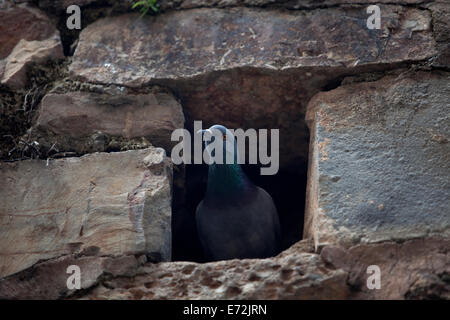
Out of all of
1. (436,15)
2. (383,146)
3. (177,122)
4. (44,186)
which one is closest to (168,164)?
(177,122)

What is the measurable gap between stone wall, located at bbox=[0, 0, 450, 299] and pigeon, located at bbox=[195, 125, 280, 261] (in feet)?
0.69

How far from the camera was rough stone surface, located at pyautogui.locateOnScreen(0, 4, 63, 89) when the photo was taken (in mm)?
3115

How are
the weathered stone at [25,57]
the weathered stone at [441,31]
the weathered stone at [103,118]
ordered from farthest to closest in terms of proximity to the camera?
the weathered stone at [25,57] → the weathered stone at [103,118] → the weathered stone at [441,31]

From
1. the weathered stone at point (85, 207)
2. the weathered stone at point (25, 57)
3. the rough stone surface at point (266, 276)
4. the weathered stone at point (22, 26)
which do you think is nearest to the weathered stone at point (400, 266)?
the rough stone surface at point (266, 276)

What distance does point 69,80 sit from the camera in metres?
3.09

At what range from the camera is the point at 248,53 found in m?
2.97

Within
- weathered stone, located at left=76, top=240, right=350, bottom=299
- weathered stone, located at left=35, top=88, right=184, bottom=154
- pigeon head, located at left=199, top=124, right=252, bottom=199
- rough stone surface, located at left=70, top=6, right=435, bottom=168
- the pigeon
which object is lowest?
weathered stone, located at left=76, top=240, right=350, bottom=299

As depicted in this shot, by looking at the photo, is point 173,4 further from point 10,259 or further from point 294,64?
point 10,259

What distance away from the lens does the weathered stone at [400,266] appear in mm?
2119

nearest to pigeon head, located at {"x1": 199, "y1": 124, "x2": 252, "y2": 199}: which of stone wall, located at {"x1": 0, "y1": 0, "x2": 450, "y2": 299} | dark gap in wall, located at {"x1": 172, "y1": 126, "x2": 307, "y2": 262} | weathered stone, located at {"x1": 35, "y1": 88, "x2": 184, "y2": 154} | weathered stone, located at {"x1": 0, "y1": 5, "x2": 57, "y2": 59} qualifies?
stone wall, located at {"x1": 0, "y1": 0, "x2": 450, "y2": 299}

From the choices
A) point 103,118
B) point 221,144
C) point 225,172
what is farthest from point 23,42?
point 225,172

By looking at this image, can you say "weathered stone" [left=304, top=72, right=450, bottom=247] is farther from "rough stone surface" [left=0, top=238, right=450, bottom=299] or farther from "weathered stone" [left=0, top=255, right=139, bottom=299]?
"weathered stone" [left=0, top=255, right=139, bottom=299]

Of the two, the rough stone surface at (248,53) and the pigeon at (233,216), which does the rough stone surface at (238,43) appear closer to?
the rough stone surface at (248,53)
